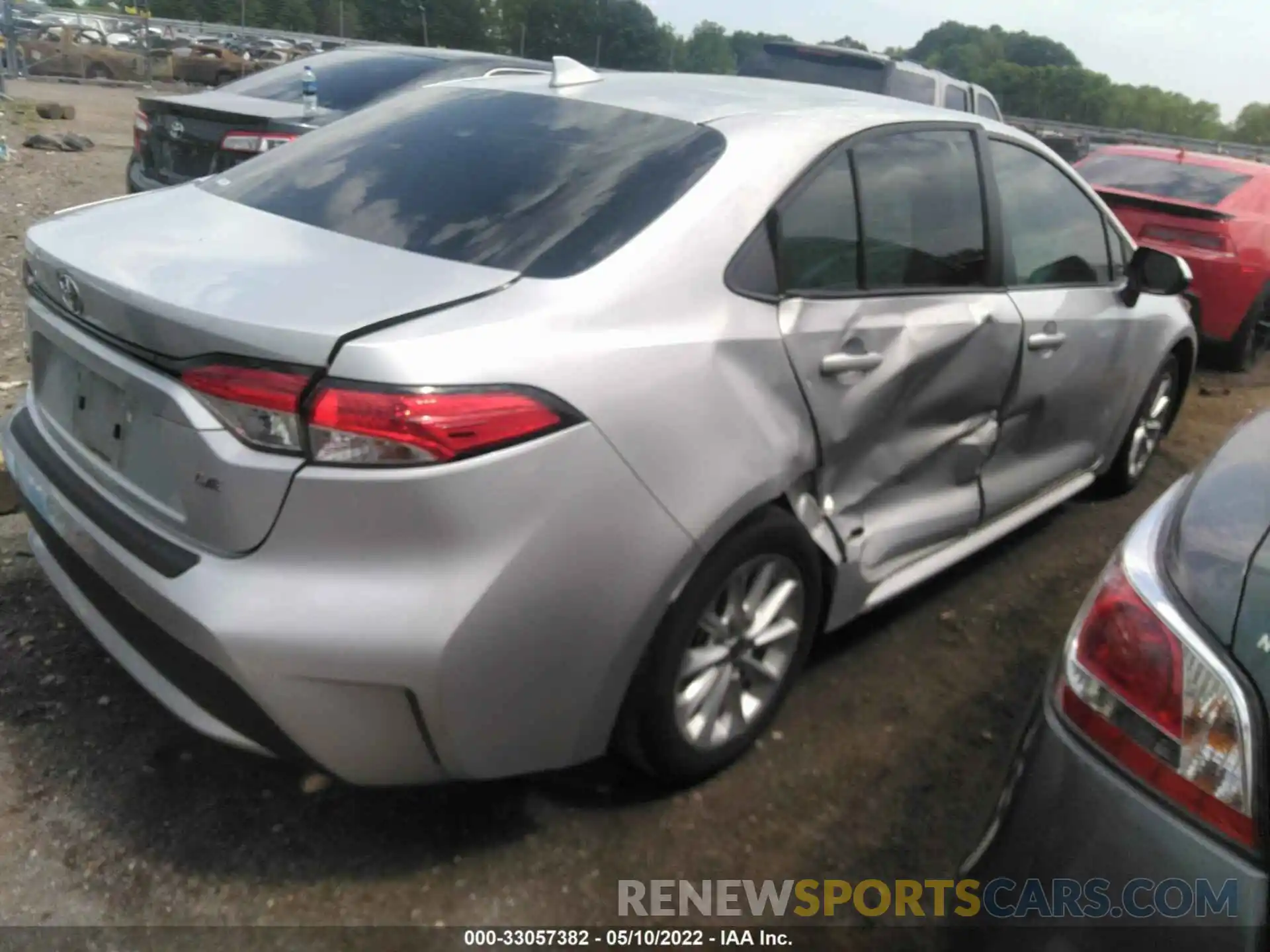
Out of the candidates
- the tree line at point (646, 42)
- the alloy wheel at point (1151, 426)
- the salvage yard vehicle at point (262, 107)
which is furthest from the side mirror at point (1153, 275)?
the tree line at point (646, 42)

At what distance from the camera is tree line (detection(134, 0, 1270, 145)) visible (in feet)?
140

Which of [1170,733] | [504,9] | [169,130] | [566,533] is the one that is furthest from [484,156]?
[504,9]

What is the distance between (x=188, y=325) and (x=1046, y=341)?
8.67 ft

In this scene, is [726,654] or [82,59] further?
[82,59]

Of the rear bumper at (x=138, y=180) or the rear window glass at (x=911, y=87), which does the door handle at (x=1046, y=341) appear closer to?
the rear bumper at (x=138, y=180)

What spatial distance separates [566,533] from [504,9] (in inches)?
2196

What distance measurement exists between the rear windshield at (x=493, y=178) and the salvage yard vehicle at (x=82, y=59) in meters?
29.0

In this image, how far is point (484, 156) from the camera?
2760 mm

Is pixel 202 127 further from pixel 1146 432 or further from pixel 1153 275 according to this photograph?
pixel 1146 432

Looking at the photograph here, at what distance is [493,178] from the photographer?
8.71 ft

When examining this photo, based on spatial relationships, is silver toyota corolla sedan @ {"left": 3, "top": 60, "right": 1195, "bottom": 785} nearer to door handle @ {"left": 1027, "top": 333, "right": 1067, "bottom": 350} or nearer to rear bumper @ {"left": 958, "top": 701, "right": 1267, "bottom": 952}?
door handle @ {"left": 1027, "top": 333, "right": 1067, "bottom": 350}

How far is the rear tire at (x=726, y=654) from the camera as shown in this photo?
8.15 ft

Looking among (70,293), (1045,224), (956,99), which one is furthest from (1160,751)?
(956,99)

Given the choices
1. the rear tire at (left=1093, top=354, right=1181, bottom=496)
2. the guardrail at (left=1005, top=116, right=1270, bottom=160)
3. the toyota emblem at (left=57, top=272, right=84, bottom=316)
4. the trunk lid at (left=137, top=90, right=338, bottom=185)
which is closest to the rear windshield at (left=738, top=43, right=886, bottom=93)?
the trunk lid at (left=137, top=90, right=338, bottom=185)
